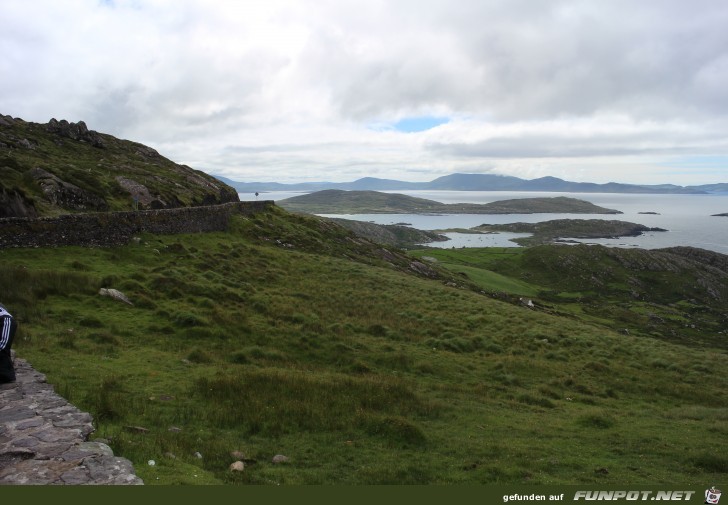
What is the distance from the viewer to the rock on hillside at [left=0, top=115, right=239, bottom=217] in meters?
36.1

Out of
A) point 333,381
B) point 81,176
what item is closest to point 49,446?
point 333,381

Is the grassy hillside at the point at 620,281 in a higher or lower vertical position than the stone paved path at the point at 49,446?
lower

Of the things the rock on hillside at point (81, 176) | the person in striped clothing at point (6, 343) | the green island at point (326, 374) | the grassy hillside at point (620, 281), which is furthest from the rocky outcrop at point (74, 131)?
the grassy hillside at point (620, 281)

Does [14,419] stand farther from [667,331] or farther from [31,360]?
[667,331]

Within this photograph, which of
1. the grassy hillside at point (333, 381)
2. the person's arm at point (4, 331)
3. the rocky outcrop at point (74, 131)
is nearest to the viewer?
the person's arm at point (4, 331)

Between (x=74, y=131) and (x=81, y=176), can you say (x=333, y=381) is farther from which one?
(x=74, y=131)

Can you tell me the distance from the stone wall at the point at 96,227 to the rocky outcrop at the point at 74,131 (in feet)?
106

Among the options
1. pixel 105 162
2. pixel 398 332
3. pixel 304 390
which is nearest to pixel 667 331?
pixel 398 332

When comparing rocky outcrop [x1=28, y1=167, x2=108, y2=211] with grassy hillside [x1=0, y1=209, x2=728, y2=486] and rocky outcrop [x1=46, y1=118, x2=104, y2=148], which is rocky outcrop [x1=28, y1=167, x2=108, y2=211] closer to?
grassy hillside [x1=0, y1=209, x2=728, y2=486]

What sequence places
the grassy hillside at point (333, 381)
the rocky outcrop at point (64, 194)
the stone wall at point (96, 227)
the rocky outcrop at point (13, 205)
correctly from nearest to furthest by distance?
the grassy hillside at point (333, 381), the stone wall at point (96, 227), the rocky outcrop at point (13, 205), the rocky outcrop at point (64, 194)

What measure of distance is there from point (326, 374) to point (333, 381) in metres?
1.43

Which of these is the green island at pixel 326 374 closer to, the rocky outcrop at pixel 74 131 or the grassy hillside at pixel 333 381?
the grassy hillside at pixel 333 381

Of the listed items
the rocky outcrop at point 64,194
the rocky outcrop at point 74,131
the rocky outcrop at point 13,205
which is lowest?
the rocky outcrop at point 13,205

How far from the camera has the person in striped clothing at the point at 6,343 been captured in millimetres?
11570
